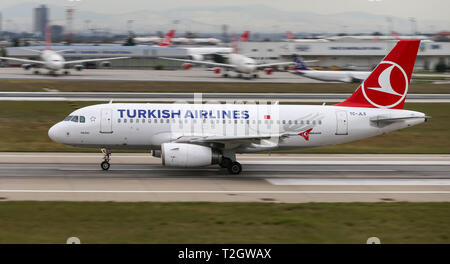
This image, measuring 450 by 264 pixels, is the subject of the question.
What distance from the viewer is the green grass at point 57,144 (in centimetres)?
4200

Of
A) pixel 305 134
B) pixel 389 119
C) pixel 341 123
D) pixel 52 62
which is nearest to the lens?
pixel 305 134

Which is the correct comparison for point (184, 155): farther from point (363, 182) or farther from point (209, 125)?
point (363, 182)

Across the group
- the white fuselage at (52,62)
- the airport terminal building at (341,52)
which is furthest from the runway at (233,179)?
the airport terminal building at (341,52)

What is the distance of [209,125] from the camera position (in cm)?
3259

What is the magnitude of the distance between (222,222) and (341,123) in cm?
1475

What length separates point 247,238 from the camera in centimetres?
1934

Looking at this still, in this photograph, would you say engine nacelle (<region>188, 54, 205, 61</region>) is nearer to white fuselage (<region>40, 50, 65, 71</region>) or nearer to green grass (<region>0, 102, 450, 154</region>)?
white fuselage (<region>40, 50, 65, 71</region>)

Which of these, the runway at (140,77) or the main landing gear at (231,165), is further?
the runway at (140,77)

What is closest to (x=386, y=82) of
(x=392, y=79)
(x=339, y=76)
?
(x=392, y=79)

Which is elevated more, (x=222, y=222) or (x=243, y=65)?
(x=243, y=65)

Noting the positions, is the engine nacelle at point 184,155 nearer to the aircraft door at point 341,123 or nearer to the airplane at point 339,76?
the aircraft door at point 341,123

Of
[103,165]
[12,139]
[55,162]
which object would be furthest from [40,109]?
[103,165]

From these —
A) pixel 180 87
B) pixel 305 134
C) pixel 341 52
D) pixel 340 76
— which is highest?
pixel 341 52

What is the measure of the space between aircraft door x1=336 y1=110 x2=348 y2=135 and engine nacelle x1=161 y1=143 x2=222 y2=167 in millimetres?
7846
